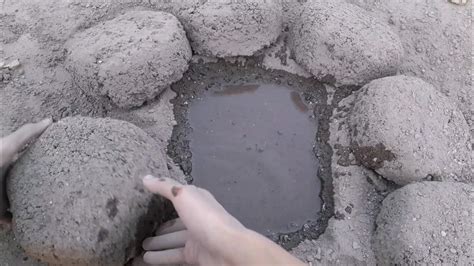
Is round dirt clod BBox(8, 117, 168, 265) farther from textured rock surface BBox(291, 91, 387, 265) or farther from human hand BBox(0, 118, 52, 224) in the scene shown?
textured rock surface BBox(291, 91, 387, 265)

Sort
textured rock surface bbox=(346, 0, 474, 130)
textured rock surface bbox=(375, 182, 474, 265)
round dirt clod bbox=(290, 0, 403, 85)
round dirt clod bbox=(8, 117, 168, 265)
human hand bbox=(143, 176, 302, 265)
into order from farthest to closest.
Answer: textured rock surface bbox=(346, 0, 474, 130) → round dirt clod bbox=(290, 0, 403, 85) → textured rock surface bbox=(375, 182, 474, 265) → round dirt clod bbox=(8, 117, 168, 265) → human hand bbox=(143, 176, 302, 265)

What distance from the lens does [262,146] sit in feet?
7.88

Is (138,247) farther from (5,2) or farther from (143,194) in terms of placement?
(5,2)

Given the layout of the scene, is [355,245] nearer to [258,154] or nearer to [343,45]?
[258,154]

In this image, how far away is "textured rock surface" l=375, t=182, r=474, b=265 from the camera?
196 cm

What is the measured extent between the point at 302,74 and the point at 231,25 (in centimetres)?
43

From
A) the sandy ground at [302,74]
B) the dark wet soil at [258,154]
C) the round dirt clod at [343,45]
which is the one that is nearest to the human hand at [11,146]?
the sandy ground at [302,74]

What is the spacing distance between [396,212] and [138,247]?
40.4 inches

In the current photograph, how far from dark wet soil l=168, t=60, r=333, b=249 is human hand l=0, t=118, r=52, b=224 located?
0.58 m

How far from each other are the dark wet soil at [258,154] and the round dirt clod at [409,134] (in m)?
0.27

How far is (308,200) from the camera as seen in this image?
90.3 inches

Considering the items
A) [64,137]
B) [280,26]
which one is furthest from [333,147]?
[64,137]

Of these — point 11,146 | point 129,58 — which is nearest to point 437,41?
point 129,58

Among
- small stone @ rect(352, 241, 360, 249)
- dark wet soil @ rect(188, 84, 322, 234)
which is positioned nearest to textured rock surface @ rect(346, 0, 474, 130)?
dark wet soil @ rect(188, 84, 322, 234)
